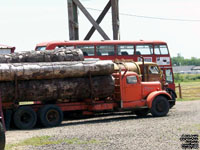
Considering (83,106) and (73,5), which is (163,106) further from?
(73,5)

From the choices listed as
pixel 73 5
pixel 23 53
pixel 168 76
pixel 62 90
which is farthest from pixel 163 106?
pixel 73 5

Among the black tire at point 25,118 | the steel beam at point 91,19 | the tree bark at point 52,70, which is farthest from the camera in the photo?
the steel beam at point 91,19

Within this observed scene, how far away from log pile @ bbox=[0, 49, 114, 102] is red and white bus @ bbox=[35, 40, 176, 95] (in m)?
6.55

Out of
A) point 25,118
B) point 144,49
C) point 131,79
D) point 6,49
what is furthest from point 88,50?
point 6,49

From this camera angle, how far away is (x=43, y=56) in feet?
66.2

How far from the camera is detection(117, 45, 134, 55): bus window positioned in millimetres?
28670

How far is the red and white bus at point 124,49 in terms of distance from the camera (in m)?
27.5

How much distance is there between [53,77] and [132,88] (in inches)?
155

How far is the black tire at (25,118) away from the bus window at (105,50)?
975 centimetres

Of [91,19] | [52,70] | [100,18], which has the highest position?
[100,18]

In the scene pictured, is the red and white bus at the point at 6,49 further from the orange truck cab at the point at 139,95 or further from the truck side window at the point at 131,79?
the truck side window at the point at 131,79

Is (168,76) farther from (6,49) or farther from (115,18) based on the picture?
(6,49)

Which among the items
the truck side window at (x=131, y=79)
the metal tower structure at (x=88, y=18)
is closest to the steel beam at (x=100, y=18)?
the metal tower structure at (x=88, y=18)

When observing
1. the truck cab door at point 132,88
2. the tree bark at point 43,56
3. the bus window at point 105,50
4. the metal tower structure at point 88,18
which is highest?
the metal tower structure at point 88,18
